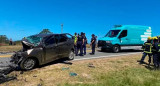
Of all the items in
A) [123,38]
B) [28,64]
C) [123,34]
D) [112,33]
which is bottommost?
[28,64]

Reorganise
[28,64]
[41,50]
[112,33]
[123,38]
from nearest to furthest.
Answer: [28,64] < [41,50] < [123,38] < [112,33]

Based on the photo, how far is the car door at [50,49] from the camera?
6273 millimetres

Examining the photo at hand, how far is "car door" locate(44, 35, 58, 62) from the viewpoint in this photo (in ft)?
20.6

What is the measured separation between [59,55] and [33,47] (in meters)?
1.65

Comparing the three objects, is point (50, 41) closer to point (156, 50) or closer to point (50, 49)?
point (50, 49)

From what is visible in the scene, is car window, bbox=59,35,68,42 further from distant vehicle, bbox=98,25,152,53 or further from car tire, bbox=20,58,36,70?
distant vehicle, bbox=98,25,152,53

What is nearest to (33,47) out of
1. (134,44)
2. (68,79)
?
(68,79)

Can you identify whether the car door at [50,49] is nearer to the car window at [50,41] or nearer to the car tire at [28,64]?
the car window at [50,41]

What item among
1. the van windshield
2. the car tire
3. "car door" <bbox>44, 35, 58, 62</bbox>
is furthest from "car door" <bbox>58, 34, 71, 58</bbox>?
the van windshield

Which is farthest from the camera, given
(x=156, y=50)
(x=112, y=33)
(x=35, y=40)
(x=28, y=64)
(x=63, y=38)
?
(x=112, y=33)

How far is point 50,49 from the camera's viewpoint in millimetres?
6402

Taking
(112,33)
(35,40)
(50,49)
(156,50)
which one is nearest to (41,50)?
(50,49)

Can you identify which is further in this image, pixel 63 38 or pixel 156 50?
pixel 63 38

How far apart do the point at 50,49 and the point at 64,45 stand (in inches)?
45.3
